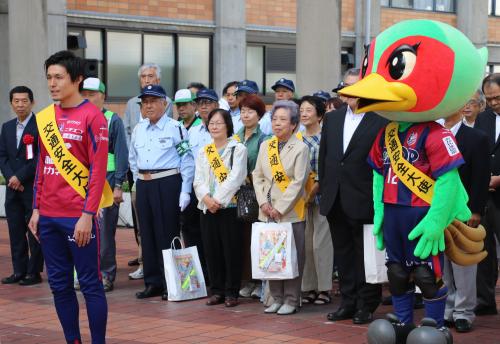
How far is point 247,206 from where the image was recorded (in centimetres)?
940

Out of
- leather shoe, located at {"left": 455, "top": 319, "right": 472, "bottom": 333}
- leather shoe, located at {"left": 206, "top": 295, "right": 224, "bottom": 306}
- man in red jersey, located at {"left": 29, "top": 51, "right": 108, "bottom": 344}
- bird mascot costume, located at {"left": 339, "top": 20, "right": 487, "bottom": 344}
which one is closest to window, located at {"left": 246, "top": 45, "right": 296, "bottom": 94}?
leather shoe, located at {"left": 206, "top": 295, "right": 224, "bottom": 306}

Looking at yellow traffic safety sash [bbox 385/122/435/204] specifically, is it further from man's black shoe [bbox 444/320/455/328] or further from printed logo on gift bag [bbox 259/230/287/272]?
printed logo on gift bag [bbox 259/230/287/272]

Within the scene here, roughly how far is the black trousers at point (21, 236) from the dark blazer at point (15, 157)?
16 cm

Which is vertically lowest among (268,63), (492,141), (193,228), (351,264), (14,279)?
(14,279)

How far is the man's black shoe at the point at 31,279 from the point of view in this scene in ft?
35.2

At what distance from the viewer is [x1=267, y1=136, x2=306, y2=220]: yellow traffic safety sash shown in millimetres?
9008

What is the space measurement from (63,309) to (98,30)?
727 inches

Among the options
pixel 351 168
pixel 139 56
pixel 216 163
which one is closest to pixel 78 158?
pixel 351 168

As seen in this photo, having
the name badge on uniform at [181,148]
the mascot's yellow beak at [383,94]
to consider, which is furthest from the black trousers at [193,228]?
the mascot's yellow beak at [383,94]

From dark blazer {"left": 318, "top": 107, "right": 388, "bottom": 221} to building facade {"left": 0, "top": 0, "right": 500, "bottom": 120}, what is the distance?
526 inches

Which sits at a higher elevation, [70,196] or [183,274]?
[70,196]

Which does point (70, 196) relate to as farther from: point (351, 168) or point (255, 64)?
point (255, 64)

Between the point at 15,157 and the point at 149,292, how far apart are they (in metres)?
2.29

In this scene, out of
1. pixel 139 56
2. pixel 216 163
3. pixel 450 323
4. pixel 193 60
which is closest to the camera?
pixel 450 323
